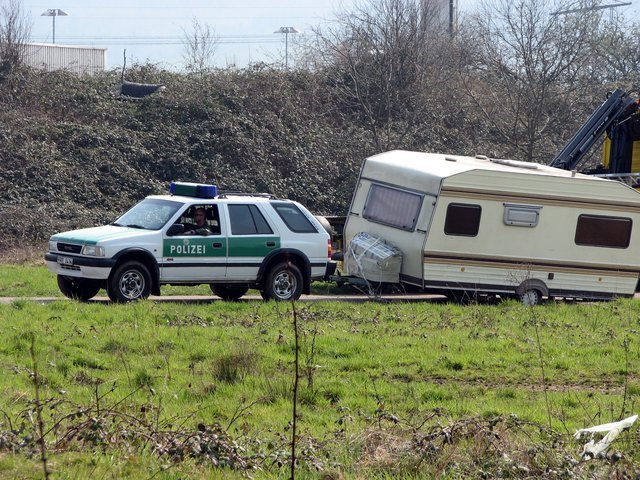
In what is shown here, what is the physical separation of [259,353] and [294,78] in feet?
89.4

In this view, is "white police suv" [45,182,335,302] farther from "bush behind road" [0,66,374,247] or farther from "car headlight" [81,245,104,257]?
"bush behind road" [0,66,374,247]

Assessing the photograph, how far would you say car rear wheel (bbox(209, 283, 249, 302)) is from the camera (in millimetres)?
17938

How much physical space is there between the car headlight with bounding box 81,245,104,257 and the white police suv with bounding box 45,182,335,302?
0.02 metres

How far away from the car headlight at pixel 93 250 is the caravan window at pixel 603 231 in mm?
9079

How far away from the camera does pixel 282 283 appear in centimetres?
1714

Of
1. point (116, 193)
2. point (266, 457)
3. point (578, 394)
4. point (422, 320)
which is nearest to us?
point (266, 457)

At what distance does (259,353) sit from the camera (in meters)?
11.2

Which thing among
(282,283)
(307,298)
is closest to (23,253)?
(307,298)

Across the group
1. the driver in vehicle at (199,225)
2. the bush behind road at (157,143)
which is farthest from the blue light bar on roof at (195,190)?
the bush behind road at (157,143)

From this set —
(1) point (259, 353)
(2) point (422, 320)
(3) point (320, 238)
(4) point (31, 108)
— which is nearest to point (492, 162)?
(3) point (320, 238)

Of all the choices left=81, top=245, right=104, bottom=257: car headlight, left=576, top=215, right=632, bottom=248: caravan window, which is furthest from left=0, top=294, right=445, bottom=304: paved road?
left=576, top=215, right=632, bottom=248: caravan window

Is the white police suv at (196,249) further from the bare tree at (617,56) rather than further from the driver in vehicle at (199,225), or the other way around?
the bare tree at (617,56)

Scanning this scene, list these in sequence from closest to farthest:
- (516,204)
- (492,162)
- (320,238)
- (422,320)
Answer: (422,320) < (320,238) < (516,204) < (492,162)

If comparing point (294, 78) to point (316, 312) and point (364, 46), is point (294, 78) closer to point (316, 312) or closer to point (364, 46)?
point (364, 46)
